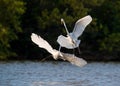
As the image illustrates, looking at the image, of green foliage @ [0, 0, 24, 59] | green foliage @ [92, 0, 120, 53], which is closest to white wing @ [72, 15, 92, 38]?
green foliage @ [0, 0, 24, 59]

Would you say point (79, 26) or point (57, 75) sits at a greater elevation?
point (57, 75)

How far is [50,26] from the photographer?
5428 cm

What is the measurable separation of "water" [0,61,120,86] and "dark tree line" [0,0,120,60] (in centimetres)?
753

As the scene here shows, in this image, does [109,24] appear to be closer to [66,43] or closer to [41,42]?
[66,43]

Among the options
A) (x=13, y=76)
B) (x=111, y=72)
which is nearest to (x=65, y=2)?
(x=111, y=72)

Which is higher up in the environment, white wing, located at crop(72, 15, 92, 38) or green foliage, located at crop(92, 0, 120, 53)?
green foliage, located at crop(92, 0, 120, 53)

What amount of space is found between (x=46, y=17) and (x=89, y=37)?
4130 millimetres

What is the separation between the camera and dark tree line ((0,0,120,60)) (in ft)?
174

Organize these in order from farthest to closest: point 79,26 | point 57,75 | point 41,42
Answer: point 57,75, point 79,26, point 41,42

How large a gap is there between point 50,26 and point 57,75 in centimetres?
1675

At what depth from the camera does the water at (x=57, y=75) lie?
33.5 meters

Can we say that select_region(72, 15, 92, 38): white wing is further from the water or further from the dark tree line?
the dark tree line

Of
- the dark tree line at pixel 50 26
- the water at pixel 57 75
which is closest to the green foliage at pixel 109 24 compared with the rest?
the dark tree line at pixel 50 26

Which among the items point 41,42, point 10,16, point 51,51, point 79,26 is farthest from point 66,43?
point 10,16
